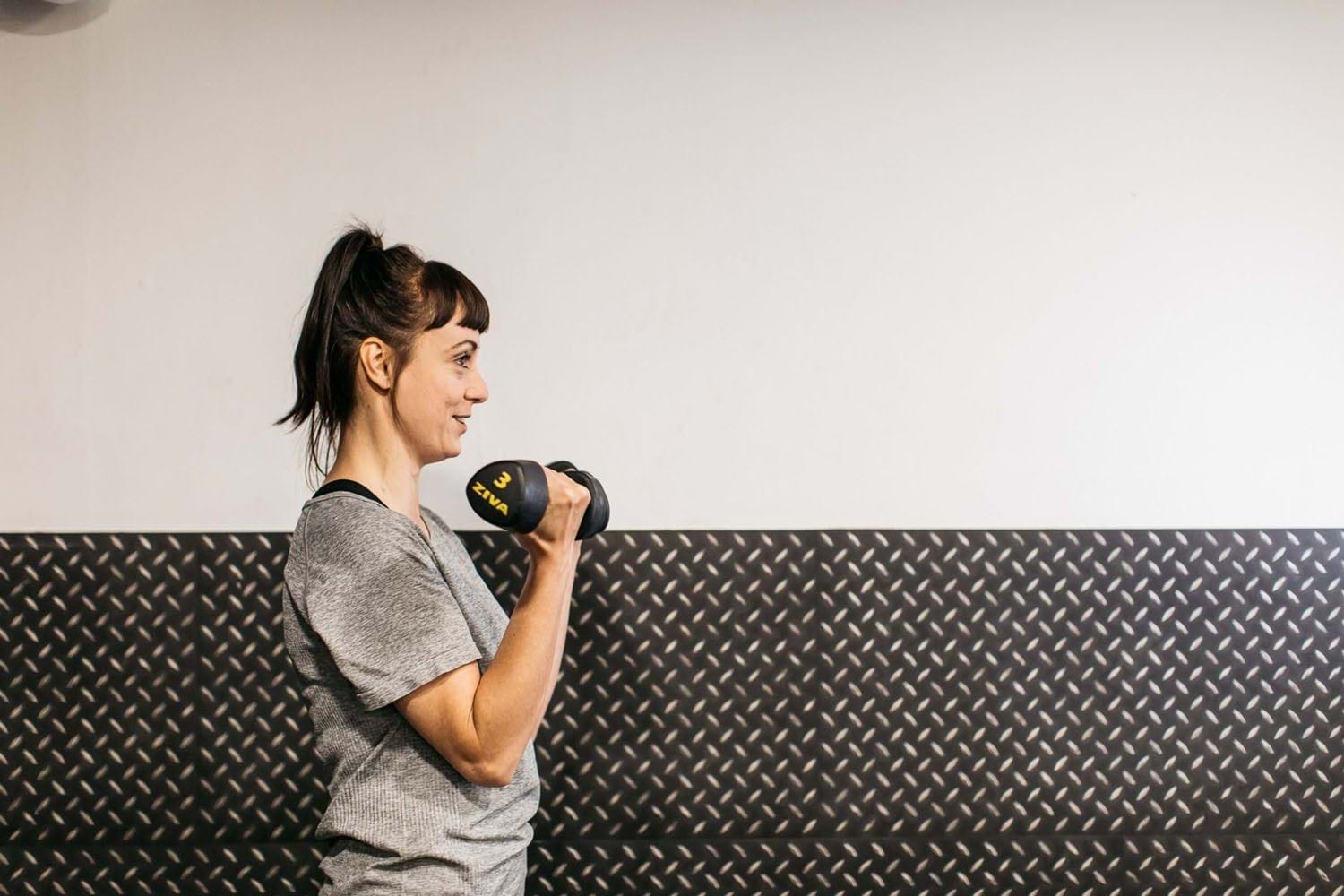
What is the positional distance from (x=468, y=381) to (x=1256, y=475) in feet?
5.27

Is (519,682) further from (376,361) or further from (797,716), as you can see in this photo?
(797,716)

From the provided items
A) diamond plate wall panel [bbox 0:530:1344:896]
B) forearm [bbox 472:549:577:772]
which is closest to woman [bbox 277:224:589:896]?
forearm [bbox 472:549:577:772]

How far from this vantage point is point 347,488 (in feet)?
3.98

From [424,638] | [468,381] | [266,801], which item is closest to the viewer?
[424,638]

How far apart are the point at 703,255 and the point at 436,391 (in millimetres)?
850

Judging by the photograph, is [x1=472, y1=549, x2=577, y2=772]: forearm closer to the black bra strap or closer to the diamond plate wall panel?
the black bra strap

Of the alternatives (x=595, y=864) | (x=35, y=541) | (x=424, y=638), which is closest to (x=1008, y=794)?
(x=595, y=864)

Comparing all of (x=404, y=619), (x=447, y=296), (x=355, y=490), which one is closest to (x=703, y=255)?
(x=447, y=296)

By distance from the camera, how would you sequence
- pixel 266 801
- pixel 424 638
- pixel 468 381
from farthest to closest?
pixel 266 801 < pixel 468 381 < pixel 424 638

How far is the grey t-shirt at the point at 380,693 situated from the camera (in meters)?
1.12

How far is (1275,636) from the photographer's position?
198 centimetres

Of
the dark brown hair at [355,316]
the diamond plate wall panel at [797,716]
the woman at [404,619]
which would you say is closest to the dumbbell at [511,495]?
the woman at [404,619]

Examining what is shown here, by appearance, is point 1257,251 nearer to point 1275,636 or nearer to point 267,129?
point 1275,636

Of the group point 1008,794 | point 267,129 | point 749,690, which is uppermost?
point 267,129
